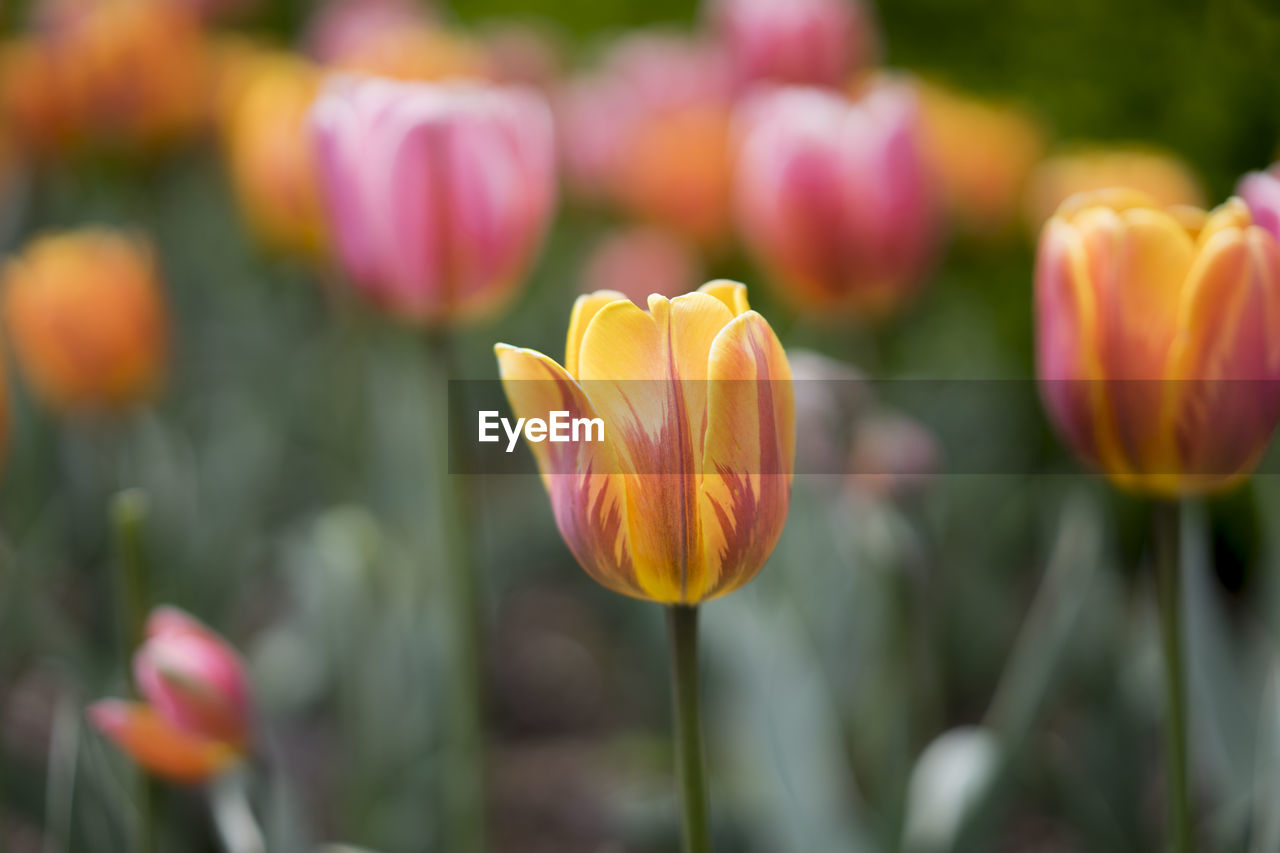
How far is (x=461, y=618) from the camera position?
92 cm

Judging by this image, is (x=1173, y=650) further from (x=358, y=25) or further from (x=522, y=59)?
(x=358, y=25)

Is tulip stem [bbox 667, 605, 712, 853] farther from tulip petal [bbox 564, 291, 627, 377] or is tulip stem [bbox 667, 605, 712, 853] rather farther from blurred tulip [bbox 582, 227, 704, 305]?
blurred tulip [bbox 582, 227, 704, 305]

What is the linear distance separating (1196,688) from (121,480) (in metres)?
1.32

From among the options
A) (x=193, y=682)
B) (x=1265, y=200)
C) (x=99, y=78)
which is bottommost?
(x=193, y=682)

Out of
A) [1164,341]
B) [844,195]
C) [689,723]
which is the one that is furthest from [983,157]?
[689,723]

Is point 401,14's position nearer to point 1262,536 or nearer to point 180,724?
point 1262,536

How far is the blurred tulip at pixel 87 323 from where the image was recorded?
51.9 inches

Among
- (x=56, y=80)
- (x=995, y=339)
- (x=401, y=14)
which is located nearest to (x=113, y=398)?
(x=56, y=80)

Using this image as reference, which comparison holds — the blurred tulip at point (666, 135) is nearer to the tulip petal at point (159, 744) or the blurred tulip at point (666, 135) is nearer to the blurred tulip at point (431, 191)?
the blurred tulip at point (431, 191)

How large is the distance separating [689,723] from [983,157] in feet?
5.53

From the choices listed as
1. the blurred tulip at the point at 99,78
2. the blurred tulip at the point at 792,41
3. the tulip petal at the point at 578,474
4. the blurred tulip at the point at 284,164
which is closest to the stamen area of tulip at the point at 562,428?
the tulip petal at the point at 578,474

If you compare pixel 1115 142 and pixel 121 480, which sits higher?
pixel 1115 142

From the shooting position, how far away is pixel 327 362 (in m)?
1.95

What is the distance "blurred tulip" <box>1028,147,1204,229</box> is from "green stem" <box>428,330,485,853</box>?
675 mm
